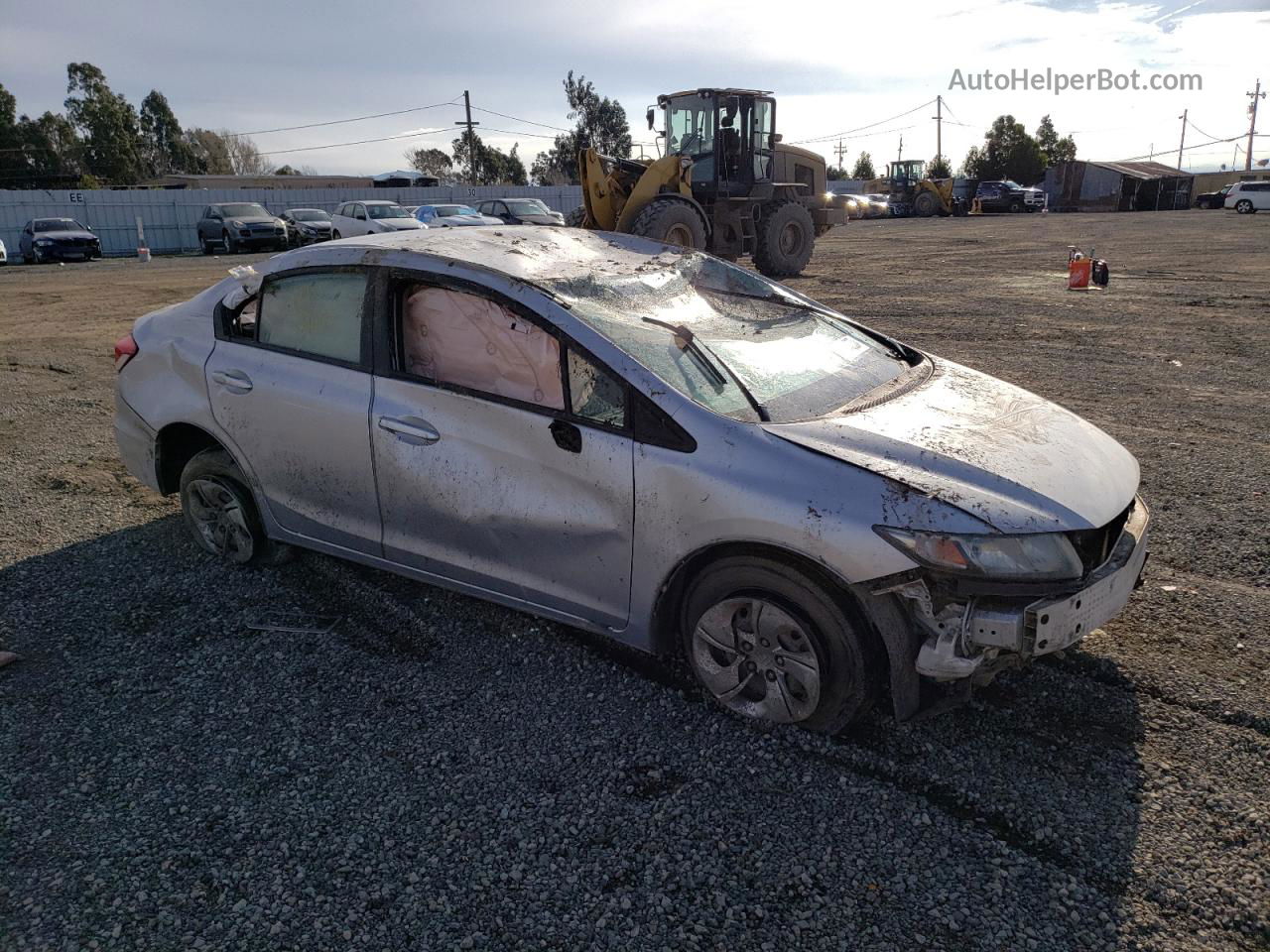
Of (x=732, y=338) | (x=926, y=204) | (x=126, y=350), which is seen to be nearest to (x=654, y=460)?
(x=732, y=338)

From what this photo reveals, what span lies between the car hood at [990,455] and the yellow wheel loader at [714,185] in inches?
462

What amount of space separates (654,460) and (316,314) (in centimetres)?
187

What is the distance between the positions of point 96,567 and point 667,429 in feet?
10.8

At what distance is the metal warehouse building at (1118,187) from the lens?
54.2 metres

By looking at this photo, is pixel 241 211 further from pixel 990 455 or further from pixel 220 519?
pixel 990 455

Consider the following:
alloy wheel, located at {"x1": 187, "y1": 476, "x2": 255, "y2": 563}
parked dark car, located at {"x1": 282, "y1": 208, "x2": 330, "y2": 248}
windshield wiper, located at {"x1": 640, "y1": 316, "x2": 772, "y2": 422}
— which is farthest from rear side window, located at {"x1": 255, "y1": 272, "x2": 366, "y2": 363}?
parked dark car, located at {"x1": 282, "y1": 208, "x2": 330, "y2": 248}

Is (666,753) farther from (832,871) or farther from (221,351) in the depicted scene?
(221,351)

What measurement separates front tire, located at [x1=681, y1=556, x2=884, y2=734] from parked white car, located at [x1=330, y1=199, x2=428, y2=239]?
22.2m

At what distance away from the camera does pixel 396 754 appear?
3.06 metres

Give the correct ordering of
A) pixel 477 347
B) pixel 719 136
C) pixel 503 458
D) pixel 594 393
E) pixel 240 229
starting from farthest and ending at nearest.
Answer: pixel 240 229, pixel 719 136, pixel 477 347, pixel 503 458, pixel 594 393

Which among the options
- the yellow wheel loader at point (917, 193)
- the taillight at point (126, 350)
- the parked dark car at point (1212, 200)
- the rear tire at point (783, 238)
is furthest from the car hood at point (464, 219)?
the parked dark car at point (1212, 200)

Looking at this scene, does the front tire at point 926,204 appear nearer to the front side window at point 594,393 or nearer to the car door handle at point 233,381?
the car door handle at point 233,381

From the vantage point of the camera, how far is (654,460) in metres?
3.08

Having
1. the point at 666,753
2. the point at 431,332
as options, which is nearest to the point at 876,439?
the point at 666,753
